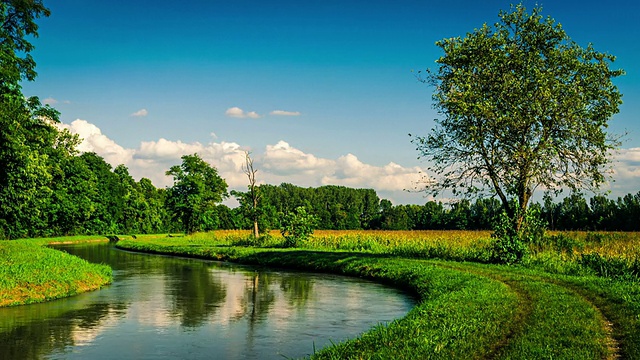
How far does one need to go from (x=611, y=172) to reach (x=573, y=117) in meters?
4.13

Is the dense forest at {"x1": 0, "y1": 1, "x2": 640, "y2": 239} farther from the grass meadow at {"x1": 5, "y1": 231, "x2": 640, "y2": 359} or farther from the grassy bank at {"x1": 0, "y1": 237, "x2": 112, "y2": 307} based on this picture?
the grassy bank at {"x1": 0, "y1": 237, "x2": 112, "y2": 307}

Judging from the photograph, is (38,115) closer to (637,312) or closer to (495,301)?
(495,301)

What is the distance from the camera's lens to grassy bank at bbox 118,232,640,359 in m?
10.2

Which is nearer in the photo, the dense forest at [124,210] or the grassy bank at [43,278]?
the grassy bank at [43,278]

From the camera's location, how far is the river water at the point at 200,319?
13055mm

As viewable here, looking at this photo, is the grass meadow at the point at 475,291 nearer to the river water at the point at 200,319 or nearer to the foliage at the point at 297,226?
the river water at the point at 200,319

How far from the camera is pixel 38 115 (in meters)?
50.2

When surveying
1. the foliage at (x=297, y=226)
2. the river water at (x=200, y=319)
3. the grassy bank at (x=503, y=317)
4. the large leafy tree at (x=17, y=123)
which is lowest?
the river water at (x=200, y=319)

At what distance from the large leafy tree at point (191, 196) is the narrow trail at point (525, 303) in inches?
2241

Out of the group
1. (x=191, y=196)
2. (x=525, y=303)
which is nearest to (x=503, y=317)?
(x=525, y=303)

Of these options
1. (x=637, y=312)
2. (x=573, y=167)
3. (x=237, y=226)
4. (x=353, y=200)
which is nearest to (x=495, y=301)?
(x=637, y=312)

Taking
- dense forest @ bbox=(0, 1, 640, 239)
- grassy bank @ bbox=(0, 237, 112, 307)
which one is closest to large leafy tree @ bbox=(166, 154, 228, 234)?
dense forest @ bbox=(0, 1, 640, 239)

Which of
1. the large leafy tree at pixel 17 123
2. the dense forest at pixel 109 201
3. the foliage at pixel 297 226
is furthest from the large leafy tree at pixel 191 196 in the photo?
the foliage at pixel 297 226

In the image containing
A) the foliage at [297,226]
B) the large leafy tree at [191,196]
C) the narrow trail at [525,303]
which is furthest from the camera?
the large leafy tree at [191,196]
